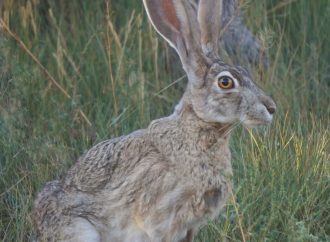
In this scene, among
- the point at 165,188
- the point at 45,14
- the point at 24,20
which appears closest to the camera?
the point at 165,188

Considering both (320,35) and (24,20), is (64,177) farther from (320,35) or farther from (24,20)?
(320,35)

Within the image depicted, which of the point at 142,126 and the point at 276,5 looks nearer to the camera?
the point at 142,126

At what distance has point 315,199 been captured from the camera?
20.0 ft

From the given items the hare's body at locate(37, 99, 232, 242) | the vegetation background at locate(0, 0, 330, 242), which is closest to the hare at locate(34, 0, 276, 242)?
the hare's body at locate(37, 99, 232, 242)

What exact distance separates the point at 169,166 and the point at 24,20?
8.77 ft

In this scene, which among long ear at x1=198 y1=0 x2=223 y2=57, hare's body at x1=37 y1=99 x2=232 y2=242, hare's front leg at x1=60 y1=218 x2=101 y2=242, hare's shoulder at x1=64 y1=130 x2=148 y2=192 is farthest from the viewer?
long ear at x1=198 y1=0 x2=223 y2=57

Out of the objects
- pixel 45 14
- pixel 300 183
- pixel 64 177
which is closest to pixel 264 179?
pixel 300 183

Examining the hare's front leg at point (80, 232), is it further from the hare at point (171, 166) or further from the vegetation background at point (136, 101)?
the vegetation background at point (136, 101)

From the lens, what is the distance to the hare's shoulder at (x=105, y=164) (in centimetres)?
600

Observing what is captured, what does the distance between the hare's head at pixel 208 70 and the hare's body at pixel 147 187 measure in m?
0.12

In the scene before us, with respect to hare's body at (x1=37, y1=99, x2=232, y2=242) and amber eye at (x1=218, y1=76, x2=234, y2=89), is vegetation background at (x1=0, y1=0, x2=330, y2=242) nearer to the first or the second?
hare's body at (x1=37, y1=99, x2=232, y2=242)

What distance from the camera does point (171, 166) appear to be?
5.77 metres

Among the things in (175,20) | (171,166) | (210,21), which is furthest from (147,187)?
(210,21)

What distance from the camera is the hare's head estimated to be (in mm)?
5742
